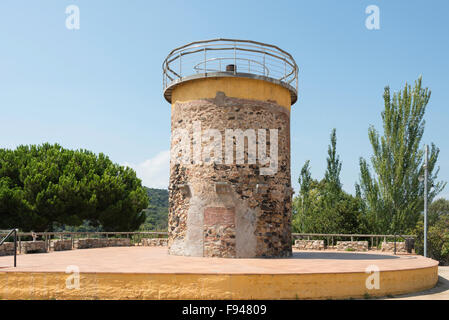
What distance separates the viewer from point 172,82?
1484cm

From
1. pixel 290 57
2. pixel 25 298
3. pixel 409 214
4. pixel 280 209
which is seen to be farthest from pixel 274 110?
pixel 409 214

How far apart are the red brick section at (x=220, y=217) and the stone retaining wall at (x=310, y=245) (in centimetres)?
761

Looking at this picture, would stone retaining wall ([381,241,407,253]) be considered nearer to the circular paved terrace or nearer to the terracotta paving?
the terracotta paving

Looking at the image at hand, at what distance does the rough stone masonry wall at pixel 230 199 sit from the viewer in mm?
13328

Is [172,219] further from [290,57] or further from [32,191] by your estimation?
[32,191]

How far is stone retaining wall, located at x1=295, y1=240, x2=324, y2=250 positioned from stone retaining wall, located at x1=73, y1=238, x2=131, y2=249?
8.66 m

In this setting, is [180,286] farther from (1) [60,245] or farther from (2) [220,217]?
(1) [60,245]

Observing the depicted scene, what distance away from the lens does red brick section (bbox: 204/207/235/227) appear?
13.3 meters

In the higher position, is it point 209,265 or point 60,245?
point 209,265

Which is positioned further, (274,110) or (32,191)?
(32,191)

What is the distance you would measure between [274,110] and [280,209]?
3327 millimetres

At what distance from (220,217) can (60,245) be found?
7.94 m

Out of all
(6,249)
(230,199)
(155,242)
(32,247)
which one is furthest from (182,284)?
(155,242)

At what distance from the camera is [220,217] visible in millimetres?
13344
